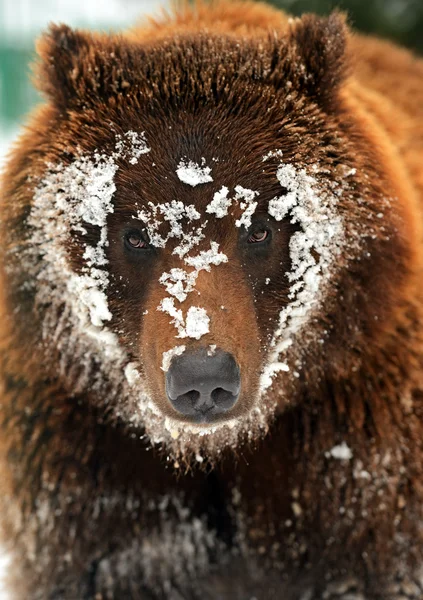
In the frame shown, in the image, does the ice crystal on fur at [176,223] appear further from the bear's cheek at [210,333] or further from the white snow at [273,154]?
the white snow at [273,154]

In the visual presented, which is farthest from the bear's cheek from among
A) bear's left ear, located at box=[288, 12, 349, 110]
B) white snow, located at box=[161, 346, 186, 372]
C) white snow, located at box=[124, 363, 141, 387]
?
bear's left ear, located at box=[288, 12, 349, 110]

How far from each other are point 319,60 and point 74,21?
1211 centimetres


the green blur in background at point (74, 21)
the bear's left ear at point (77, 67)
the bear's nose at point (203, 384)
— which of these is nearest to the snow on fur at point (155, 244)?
the bear's nose at point (203, 384)

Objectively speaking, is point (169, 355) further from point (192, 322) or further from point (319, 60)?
point (319, 60)

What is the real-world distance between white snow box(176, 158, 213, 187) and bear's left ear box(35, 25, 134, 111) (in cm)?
43

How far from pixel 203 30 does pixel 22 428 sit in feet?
5.89

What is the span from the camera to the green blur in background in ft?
27.4

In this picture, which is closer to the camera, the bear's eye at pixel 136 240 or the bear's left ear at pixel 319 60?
the bear's eye at pixel 136 240

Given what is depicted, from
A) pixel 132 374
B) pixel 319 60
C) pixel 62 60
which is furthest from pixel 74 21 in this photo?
pixel 132 374

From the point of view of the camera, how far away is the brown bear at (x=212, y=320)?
9.97 ft

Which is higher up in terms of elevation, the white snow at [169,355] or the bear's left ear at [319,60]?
the bear's left ear at [319,60]

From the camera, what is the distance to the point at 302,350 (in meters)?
3.31

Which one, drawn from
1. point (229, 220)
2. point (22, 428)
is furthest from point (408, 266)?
point (22, 428)

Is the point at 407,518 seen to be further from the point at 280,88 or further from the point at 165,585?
the point at 280,88
